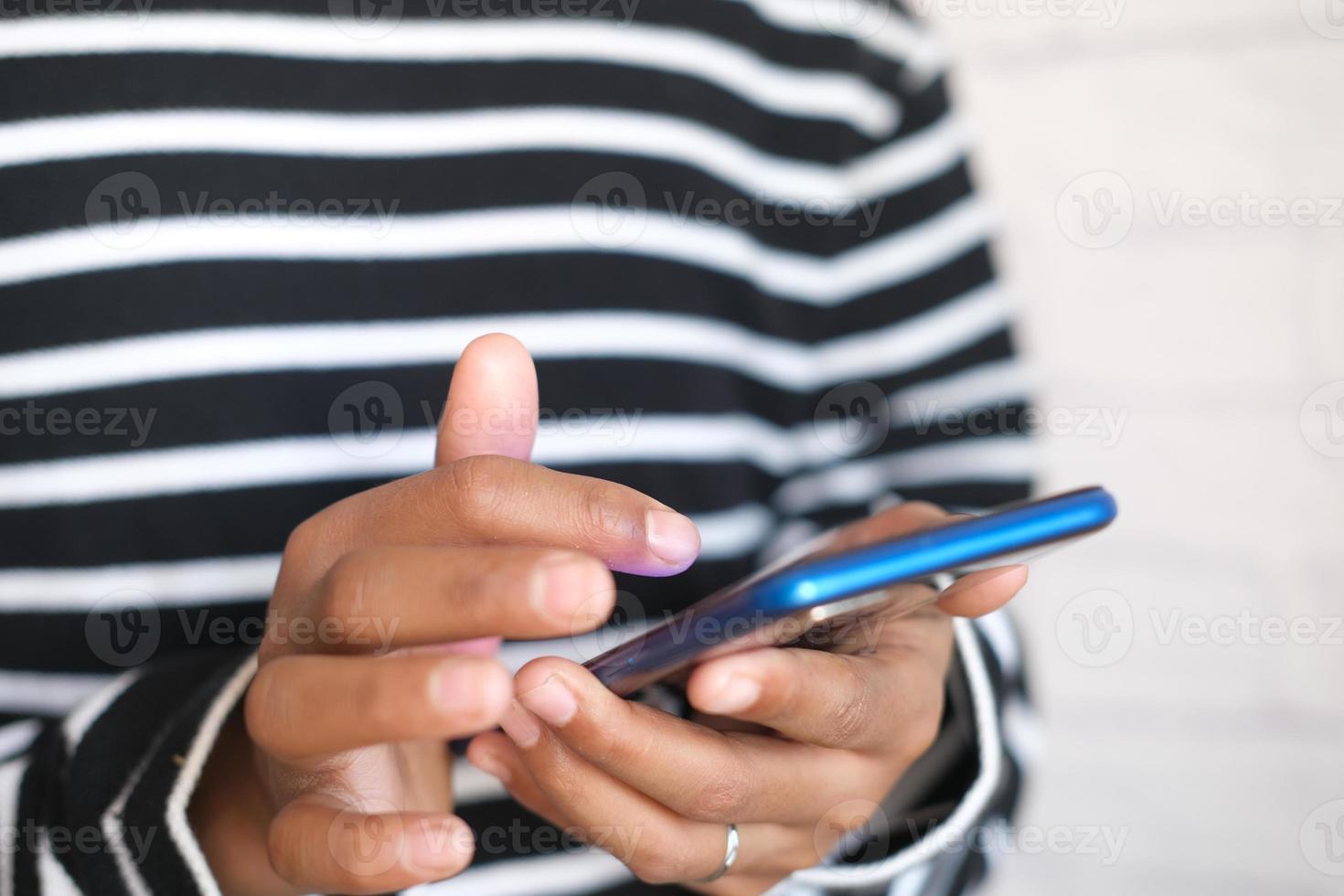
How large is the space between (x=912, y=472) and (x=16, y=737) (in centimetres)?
60

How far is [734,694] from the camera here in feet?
0.99

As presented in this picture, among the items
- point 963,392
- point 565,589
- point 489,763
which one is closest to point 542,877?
point 489,763

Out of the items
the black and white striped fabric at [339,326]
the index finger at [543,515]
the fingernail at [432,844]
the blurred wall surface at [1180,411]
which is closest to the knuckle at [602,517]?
the index finger at [543,515]

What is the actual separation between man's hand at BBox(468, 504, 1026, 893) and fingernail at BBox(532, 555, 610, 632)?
44 mm

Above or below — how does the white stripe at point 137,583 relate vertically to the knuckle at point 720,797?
above

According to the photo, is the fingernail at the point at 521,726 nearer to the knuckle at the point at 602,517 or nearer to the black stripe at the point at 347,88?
the knuckle at the point at 602,517

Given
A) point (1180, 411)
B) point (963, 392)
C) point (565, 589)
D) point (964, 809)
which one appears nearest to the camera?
point (565, 589)

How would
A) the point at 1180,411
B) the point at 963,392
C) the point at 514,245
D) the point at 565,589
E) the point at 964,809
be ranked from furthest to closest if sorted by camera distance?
the point at 1180,411 → the point at 963,392 → the point at 514,245 → the point at 964,809 → the point at 565,589

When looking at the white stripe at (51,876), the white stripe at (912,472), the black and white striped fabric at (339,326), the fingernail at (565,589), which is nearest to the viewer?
the fingernail at (565,589)

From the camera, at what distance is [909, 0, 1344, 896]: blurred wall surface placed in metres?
0.75

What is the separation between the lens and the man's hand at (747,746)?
30 centimetres

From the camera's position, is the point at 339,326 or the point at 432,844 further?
the point at 339,326

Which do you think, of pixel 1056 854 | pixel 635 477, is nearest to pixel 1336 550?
pixel 1056 854

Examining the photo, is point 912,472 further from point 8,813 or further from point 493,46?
point 8,813
